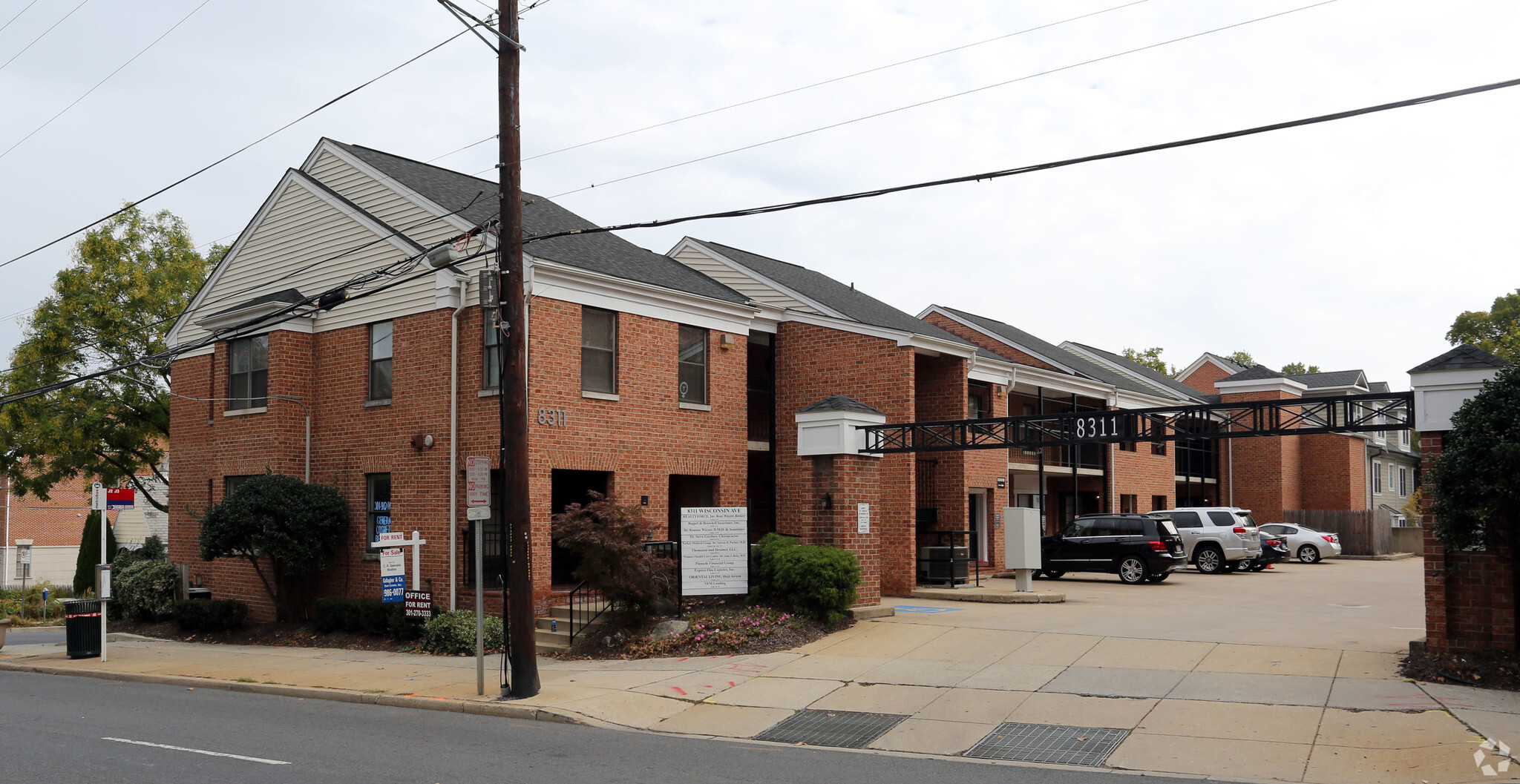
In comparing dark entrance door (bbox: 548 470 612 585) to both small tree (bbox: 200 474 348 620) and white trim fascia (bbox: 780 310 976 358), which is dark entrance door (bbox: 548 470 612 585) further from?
white trim fascia (bbox: 780 310 976 358)

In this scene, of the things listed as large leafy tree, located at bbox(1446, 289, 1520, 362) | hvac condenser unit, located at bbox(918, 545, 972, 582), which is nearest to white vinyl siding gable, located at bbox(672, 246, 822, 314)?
hvac condenser unit, located at bbox(918, 545, 972, 582)

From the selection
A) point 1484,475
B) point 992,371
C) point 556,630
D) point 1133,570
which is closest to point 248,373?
point 556,630

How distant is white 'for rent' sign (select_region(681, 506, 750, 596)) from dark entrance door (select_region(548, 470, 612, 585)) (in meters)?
3.24

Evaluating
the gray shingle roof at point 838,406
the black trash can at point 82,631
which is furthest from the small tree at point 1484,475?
the black trash can at point 82,631

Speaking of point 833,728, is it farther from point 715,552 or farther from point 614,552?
point 715,552

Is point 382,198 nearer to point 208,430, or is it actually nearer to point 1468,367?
point 208,430

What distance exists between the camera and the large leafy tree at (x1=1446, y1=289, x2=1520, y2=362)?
2255 inches

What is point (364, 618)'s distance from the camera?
1936 centimetres

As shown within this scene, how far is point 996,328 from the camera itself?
37.5 meters

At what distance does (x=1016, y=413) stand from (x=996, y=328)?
3645mm

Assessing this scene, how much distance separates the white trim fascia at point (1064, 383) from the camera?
30375 mm

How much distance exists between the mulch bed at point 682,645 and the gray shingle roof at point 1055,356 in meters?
19.5

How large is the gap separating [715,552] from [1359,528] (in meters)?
34.4

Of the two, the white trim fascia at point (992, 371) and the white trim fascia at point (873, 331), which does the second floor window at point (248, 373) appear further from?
the white trim fascia at point (992, 371)
